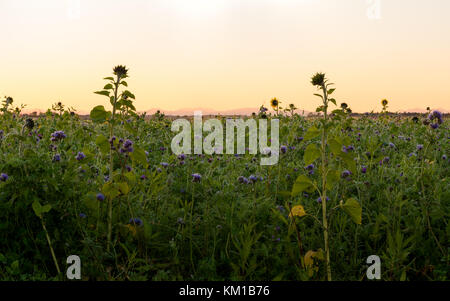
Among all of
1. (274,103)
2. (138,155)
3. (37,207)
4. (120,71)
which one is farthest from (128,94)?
(274,103)

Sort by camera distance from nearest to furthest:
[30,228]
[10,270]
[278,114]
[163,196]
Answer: [10,270]
[30,228]
[163,196]
[278,114]

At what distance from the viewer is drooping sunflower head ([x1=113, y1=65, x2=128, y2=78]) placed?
2.80m

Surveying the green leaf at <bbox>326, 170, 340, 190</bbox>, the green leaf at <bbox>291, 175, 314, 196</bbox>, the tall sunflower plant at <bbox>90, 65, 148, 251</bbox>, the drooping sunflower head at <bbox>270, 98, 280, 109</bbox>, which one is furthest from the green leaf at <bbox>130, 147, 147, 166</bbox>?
the drooping sunflower head at <bbox>270, 98, 280, 109</bbox>

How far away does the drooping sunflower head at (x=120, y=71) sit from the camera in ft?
9.20

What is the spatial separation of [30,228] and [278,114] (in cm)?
722

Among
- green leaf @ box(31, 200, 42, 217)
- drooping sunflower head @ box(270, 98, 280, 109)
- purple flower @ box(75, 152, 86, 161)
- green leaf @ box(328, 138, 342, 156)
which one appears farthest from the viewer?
drooping sunflower head @ box(270, 98, 280, 109)

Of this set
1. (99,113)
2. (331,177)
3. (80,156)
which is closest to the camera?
(331,177)

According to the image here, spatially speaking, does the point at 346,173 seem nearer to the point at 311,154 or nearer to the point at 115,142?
the point at 311,154

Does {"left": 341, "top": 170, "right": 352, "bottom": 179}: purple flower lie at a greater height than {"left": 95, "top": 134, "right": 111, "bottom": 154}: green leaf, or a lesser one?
lesser

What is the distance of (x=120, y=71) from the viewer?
2820 mm

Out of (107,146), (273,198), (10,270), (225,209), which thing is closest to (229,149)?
(273,198)

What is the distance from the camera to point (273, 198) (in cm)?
380

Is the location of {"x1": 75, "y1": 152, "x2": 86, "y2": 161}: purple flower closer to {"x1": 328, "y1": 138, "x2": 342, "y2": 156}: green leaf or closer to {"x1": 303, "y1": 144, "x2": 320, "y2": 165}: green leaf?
{"x1": 303, "y1": 144, "x2": 320, "y2": 165}: green leaf
